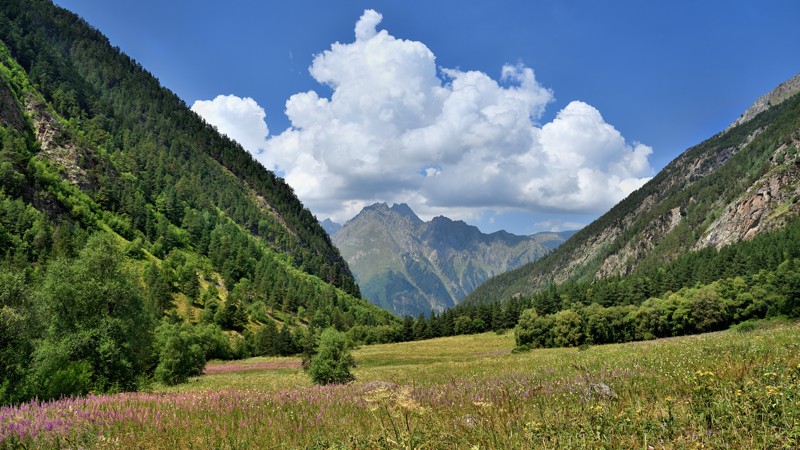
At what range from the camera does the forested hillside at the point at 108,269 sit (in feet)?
63.3

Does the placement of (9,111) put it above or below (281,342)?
above

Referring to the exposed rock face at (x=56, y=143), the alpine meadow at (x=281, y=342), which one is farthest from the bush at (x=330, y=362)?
the exposed rock face at (x=56, y=143)

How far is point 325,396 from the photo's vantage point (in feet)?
30.3

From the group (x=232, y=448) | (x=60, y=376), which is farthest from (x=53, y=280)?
(x=232, y=448)

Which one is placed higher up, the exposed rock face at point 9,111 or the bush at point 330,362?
the exposed rock face at point 9,111

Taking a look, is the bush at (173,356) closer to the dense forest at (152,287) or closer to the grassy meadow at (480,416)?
the dense forest at (152,287)

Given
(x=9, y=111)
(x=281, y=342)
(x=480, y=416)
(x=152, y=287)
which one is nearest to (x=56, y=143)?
(x=9, y=111)

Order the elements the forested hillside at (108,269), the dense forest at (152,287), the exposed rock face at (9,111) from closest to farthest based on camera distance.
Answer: the forested hillside at (108,269), the dense forest at (152,287), the exposed rock face at (9,111)

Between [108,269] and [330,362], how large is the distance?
15.3m

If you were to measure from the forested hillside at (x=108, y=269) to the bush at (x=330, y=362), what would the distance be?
11124 millimetres

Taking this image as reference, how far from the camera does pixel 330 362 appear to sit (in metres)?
29.3

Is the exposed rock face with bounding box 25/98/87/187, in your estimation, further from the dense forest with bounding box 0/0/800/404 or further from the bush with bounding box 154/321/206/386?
the bush with bounding box 154/321/206/386

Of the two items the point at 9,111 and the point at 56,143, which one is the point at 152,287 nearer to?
the point at 56,143

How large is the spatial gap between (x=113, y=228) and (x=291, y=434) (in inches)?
6044
